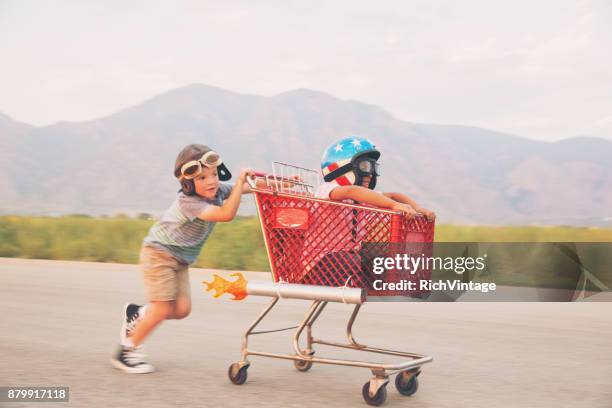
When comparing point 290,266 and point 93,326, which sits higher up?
point 290,266

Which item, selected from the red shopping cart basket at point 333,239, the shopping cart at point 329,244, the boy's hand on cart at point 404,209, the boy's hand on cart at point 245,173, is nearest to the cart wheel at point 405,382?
the shopping cart at point 329,244

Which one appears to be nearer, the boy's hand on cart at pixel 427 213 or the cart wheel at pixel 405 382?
the boy's hand on cart at pixel 427 213

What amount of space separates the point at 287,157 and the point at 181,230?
75.8 metres

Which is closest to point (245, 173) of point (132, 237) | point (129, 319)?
point (129, 319)

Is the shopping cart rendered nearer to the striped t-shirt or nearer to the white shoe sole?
the striped t-shirt

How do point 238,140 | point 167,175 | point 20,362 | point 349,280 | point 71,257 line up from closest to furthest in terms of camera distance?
point 349,280, point 20,362, point 71,257, point 167,175, point 238,140

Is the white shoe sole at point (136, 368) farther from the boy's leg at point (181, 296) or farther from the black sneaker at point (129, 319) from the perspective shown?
the boy's leg at point (181, 296)

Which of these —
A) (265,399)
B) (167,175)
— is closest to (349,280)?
(265,399)

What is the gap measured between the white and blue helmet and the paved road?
4.22 ft

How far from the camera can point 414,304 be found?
383 inches

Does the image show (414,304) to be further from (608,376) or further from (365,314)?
(608,376)

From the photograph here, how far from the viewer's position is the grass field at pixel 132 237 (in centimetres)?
1395

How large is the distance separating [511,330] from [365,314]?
5.13ft

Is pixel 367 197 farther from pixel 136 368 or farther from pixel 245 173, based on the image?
pixel 136 368
